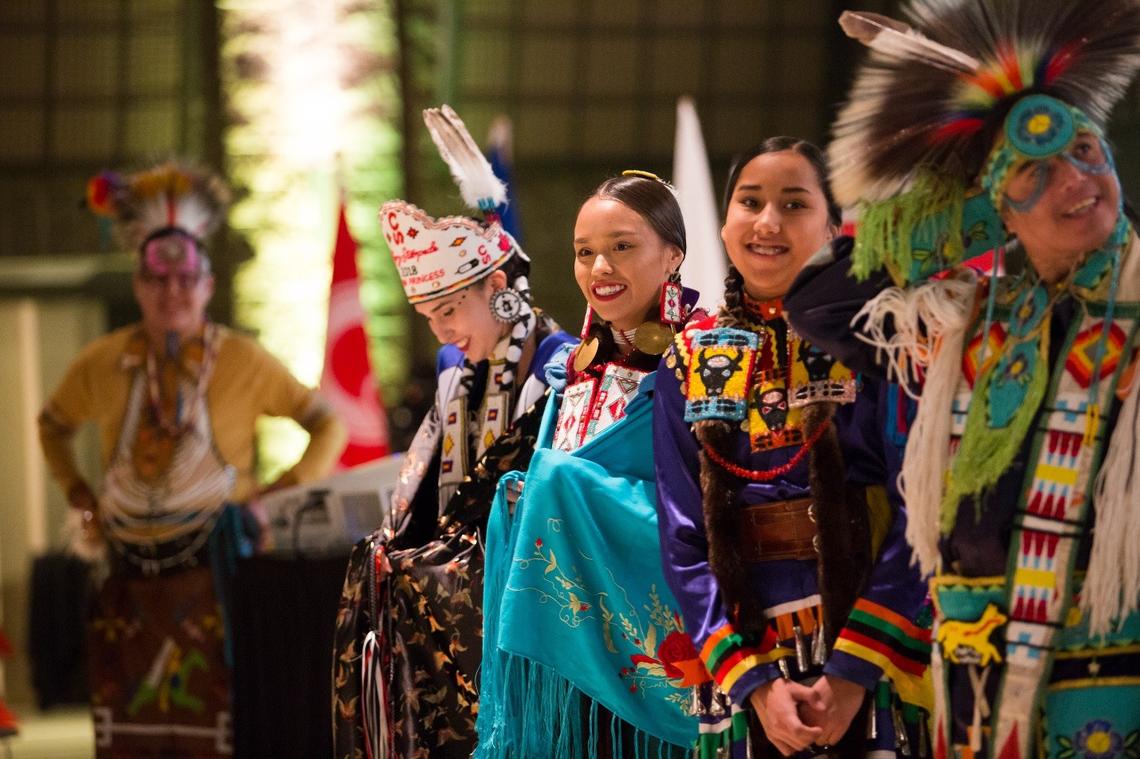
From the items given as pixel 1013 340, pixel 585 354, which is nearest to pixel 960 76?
pixel 1013 340

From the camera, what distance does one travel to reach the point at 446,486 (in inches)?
132

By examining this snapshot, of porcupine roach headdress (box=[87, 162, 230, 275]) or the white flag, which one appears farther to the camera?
porcupine roach headdress (box=[87, 162, 230, 275])

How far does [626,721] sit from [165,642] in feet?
8.53

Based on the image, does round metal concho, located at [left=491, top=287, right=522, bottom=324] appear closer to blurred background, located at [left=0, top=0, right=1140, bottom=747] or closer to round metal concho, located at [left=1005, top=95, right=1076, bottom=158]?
round metal concho, located at [left=1005, top=95, right=1076, bottom=158]

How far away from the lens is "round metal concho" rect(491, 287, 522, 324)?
335 centimetres

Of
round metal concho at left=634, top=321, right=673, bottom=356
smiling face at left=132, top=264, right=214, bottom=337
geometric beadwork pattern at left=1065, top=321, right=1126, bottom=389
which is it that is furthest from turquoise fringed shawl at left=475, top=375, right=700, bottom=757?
smiling face at left=132, top=264, right=214, bottom=337

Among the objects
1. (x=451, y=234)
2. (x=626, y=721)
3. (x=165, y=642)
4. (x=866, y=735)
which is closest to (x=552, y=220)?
(x=165, y=642)

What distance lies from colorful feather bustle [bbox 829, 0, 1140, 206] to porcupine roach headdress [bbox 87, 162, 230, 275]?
11.2 ft

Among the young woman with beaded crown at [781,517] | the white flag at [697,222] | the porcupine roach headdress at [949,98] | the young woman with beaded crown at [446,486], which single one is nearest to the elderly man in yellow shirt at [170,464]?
the white flag at [697,222]

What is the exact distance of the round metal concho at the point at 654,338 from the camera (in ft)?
9.23

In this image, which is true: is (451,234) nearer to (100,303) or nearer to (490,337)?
(490,337)

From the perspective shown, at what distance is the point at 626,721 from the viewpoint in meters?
2.68

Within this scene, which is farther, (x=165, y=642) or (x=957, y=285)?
(x=165, y=642)

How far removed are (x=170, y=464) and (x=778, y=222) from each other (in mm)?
3023
